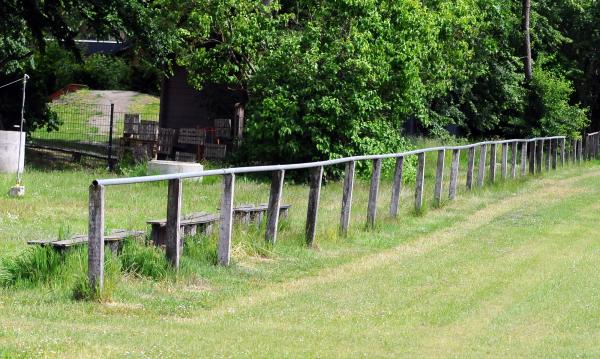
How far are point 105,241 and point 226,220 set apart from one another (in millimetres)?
1637

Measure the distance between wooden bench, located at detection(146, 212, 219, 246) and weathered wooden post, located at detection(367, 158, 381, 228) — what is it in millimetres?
3912

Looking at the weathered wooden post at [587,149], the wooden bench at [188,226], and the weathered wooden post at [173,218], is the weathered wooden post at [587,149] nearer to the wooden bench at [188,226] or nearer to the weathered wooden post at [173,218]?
the wooden bench at [188,226]

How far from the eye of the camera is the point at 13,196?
63.9ft

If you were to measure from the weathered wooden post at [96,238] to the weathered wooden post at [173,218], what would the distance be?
1.30m

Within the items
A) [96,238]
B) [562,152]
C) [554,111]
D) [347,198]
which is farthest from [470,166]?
[554,111]

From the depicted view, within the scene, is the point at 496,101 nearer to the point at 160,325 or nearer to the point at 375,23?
the point at 375,23

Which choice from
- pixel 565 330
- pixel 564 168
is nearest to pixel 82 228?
pixel 565 330

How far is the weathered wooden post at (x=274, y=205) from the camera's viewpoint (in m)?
13.9

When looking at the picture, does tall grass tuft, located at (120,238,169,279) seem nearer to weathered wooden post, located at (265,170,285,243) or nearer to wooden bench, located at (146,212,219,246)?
wooden bench, located at (146,212,219,246)

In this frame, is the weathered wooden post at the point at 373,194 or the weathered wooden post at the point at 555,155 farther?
the weathered wooden post at the point at 555,155

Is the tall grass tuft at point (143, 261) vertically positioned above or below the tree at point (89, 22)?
below

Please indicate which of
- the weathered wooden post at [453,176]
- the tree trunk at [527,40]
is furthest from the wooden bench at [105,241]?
the tree trunk at [527,40]

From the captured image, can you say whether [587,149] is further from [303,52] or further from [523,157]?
[303,52]

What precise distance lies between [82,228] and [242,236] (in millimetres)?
2794
